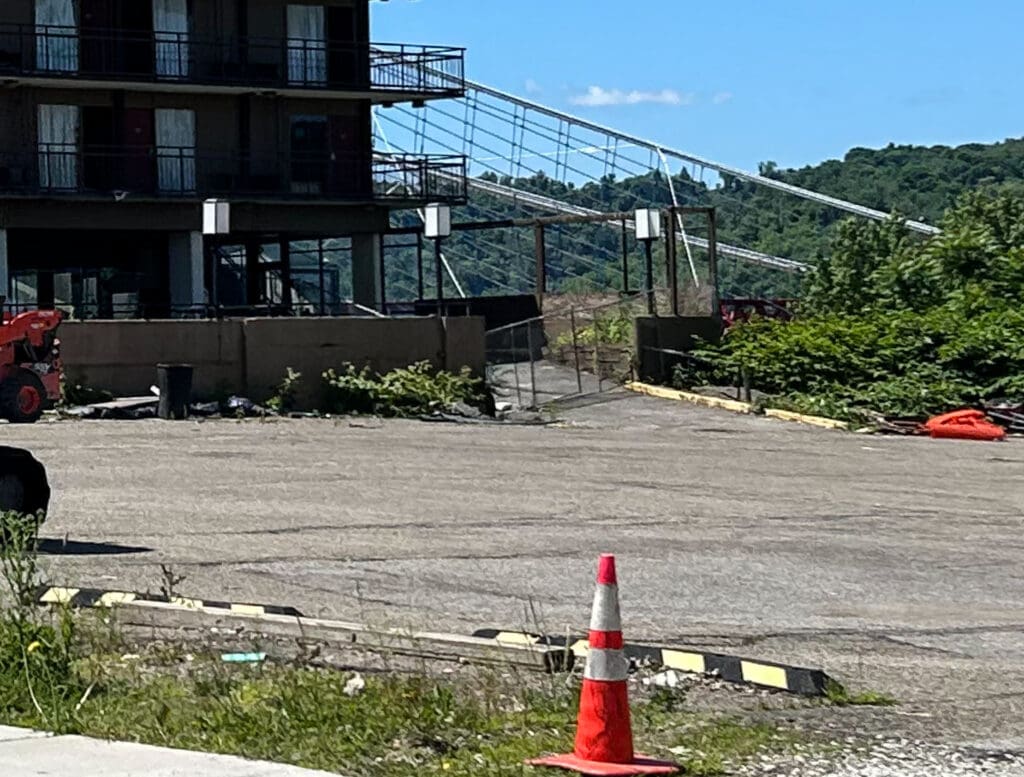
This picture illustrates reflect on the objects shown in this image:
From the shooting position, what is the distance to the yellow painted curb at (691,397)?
4005 centimetres

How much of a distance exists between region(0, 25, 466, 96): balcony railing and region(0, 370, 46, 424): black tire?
23.9 m

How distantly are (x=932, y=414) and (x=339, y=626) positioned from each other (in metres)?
28.8

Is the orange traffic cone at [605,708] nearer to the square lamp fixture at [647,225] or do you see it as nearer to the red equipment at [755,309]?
the square lamp fixture at [647,225]

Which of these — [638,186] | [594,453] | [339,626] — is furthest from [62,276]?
[638,186]

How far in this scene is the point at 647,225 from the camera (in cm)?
4712

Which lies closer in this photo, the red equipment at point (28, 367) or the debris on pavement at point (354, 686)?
the debris on pavement at point (354, 686)

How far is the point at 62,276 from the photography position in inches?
2415

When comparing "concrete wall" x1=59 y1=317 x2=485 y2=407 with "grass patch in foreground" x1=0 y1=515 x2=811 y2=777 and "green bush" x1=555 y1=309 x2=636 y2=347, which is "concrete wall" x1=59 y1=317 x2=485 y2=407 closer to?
"green bush" x1=555 y1=309 x2=636 y2=347

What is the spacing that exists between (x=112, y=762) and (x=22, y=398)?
23.7 meters

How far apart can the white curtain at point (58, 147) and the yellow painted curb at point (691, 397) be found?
19.2m

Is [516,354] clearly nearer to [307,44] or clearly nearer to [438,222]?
[438,222]

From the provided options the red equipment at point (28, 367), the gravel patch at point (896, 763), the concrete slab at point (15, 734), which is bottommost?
the gravel patch at point (896, 763)

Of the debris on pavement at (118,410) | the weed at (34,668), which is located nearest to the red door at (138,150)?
the debris on pavement at (118,410)

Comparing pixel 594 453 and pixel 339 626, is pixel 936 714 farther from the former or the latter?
pixel 594 453
